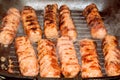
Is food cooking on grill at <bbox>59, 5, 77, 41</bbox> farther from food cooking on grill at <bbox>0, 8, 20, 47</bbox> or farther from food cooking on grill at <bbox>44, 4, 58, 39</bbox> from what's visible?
food cooking on grill at <bbox>0, 8, 20, 47</bbox>

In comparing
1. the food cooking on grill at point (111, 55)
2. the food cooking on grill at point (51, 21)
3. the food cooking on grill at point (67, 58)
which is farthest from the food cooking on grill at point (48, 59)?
the food cooking on grill at point (111, 55)

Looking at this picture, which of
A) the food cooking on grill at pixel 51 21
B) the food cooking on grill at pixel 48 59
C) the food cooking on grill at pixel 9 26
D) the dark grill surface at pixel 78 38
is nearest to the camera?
the food cooking on grill at pixel 48 59

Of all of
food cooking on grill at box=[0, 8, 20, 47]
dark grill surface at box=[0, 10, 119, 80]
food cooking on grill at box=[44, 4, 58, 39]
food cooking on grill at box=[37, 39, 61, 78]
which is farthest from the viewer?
food cooking on grill at box=[44, 4, 58, 39]

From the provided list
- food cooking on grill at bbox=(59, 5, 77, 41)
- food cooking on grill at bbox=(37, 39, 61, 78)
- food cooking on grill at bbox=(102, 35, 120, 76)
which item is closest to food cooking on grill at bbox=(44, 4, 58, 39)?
food cooking on grill at bbox=(59, 5, 77, 41)

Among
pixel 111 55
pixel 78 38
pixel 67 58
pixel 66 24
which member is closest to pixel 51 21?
pixel 66 24

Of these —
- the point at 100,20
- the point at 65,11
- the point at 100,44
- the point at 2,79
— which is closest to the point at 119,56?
the point at 100,44

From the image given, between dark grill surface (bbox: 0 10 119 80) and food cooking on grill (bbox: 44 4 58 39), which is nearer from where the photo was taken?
dark grill surface (bbox: 0 10 119 80)

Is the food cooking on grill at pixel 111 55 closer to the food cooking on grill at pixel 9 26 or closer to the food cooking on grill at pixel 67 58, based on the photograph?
the food cooking on grill at pixel 67 58
